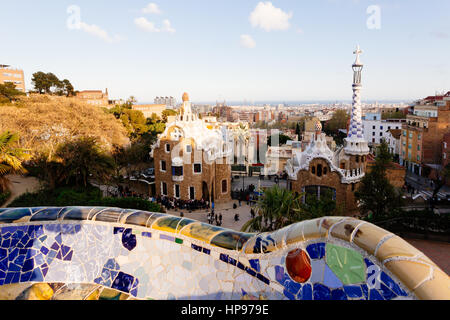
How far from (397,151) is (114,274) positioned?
51635mm

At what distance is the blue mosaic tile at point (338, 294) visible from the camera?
309cm

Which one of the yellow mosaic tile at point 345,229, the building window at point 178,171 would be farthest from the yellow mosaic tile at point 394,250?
the building window at point 178,171

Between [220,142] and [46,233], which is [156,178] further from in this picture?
[46,233]

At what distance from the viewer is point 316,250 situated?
3.28m

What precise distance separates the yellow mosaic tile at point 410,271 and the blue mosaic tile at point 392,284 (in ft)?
0.24

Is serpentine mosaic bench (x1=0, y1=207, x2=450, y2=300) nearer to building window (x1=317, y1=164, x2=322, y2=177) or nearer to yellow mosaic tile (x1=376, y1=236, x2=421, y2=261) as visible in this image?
yellow mosaic tile (x1=376, y1=236, x2=421, y2=261)

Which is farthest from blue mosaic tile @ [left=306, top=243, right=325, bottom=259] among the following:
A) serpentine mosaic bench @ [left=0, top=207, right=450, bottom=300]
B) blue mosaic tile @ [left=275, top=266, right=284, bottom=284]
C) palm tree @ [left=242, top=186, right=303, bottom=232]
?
palm tree @ [left=242, top=186, right=303, bottom=232]

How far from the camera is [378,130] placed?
5888cm

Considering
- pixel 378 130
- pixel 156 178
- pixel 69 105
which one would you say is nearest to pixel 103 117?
pixel 69 105

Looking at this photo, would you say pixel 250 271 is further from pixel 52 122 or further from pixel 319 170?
pixel 52 122

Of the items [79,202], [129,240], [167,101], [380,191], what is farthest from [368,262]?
[167,101]

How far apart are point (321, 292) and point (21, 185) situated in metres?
23.1

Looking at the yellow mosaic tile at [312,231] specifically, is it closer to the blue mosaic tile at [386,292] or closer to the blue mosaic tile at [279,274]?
the blue mosaic tile at [279,274]
